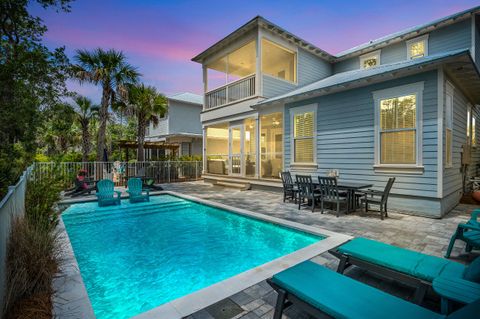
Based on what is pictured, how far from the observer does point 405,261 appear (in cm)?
274

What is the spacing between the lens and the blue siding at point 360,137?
635 cm

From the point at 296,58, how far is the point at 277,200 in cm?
782

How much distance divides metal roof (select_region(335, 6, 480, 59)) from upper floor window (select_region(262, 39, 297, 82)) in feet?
9.81

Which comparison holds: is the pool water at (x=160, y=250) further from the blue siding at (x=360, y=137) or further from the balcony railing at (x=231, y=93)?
the balcony railing at (x=231, y=93)

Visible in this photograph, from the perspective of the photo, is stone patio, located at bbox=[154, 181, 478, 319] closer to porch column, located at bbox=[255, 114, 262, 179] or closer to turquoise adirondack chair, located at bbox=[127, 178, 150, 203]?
porch column, located at bbox=[255, 114, 262, 179]

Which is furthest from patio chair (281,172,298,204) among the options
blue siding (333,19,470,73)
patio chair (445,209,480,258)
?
blue siding (333,19,470,73)

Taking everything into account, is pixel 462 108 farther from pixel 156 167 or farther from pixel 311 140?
pixel 156 167

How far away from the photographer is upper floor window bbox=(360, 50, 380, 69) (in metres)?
12.4

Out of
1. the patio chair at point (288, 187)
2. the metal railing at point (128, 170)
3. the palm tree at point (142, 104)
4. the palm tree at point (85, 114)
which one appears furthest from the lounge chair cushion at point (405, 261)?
the palm tree at point (85, 114)

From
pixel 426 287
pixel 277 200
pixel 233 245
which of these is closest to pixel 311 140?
pixel 277 200

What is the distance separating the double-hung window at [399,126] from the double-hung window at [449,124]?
0.80 metres

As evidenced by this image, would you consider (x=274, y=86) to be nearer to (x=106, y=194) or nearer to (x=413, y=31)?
(x=413, y=31)

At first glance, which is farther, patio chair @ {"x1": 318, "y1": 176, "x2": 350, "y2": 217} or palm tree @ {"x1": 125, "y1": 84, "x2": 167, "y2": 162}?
palm tree @ {"x1": 125, "y1": 84, "x2": 167, "y2": 162}

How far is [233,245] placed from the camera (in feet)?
16.9
